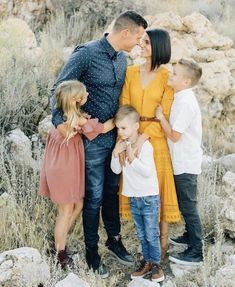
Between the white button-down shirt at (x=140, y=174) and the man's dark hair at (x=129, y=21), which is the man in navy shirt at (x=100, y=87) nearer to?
the man's dark hair at (x=129, y=21)

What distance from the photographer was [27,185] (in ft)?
15.6

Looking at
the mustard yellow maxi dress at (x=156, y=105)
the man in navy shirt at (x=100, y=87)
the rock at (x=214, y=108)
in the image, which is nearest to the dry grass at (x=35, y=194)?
the man in navy shirt at (x=100, y=87)

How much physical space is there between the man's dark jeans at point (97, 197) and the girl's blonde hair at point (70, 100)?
0.26 meters

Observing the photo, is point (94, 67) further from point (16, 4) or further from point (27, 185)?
point (16, 4)

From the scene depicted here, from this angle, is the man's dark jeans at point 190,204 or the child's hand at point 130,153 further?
the man's dark jeans at point 190,204

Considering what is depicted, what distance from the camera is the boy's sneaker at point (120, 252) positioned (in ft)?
14.6

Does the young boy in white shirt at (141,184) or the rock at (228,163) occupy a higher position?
the young boy in white shirt at (141,184)

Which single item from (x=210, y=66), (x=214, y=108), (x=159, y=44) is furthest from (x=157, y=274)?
(x=210, y=66)

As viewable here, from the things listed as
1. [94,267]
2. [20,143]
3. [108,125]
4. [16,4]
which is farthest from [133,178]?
[16,4]

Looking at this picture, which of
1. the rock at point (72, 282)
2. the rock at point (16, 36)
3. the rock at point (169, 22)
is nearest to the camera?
the rock at point (72, 282)

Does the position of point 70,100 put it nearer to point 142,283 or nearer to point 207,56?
point 142,283

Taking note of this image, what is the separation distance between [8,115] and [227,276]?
9.94 ft

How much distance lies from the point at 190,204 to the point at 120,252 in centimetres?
76

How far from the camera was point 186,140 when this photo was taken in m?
4.01
